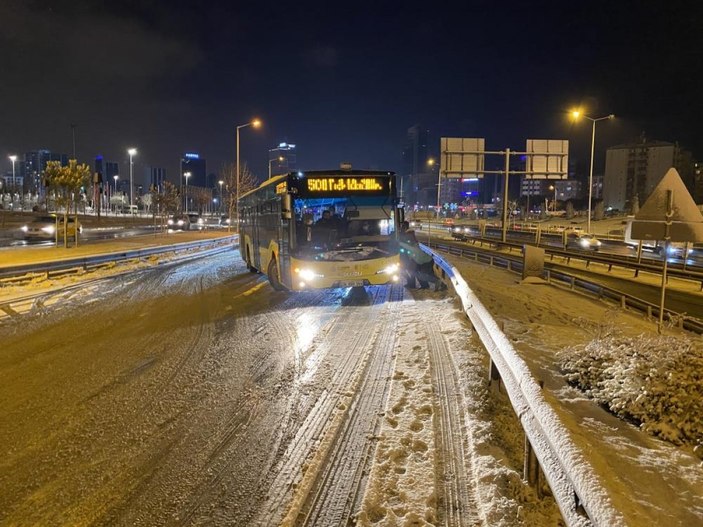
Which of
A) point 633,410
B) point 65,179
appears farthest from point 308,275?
point 65,179

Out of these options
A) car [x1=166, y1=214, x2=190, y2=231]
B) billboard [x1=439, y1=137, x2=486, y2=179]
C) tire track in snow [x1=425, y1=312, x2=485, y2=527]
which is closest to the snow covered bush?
tire track in snow [x1=425, y1=312, x2=485, y2=527]

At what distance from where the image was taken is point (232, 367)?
26.1 ft

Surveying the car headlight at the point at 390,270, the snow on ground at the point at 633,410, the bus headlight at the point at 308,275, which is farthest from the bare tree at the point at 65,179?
the snow on ground at the point at 633,410

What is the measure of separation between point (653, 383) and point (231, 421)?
440 cm

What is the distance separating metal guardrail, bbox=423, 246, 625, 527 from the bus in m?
7.81

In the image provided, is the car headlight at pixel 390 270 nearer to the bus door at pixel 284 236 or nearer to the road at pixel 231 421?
the road at pixel 231 421

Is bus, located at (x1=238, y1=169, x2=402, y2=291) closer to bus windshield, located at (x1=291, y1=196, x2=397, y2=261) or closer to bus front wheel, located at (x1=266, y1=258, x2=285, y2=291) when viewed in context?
bus windshield, located at (x1=291, y1=196, x2=397, y2=261)

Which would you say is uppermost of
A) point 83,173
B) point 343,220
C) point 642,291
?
point 83,173

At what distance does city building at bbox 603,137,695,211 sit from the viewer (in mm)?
120125

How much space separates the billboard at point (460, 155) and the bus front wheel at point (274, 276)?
2027 centimetres

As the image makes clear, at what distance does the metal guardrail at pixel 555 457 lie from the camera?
289 centimetres

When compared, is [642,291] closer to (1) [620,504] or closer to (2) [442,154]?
(2) [442,154]

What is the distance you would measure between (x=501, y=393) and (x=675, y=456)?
2.41 metres

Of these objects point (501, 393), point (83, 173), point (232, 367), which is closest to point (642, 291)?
point (501, 393)
